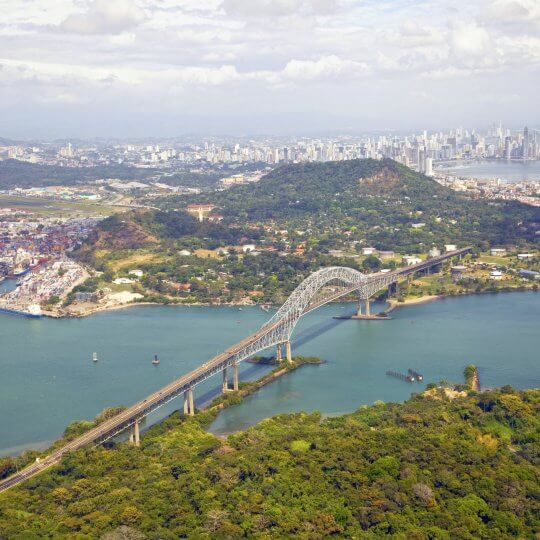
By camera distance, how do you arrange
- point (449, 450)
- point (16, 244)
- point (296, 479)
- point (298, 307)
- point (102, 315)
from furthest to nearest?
point (16, 244) → point (102, 315) → point (298, 307) → point (449, 450) → point (296, 479)

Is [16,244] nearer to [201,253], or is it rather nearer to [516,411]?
[201,253]

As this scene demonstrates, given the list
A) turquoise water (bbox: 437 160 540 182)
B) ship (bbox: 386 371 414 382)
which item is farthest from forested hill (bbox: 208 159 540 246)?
ship (bbox: 386 371 414 382)

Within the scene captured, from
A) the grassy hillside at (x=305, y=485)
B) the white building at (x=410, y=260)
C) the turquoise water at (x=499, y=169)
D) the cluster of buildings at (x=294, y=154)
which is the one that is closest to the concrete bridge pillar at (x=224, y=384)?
the grassy hillside at (x=305, y=485)

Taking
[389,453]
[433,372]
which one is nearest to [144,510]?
[389,453]

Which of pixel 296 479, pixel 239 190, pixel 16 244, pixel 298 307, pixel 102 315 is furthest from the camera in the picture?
pixel 239 190

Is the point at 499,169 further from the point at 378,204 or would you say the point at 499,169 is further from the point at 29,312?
the point at 29,312

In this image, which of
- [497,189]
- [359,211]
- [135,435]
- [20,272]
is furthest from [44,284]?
[497,189]
